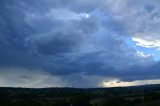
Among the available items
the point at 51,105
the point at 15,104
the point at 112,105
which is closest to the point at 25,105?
the point at 15,104

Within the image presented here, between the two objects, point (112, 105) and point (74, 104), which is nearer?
point (112, 105)

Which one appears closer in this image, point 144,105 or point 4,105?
point 144,105

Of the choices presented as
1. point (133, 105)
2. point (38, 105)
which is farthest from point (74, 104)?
point (133, 105)

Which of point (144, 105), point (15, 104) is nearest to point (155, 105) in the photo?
point (144, 105)

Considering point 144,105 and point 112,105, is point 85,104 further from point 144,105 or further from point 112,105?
point 144,105

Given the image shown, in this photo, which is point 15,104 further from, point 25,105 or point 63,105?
point 63,105

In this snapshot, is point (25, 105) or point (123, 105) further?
point (25, 105)

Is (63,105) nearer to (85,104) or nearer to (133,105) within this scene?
(85,104)
